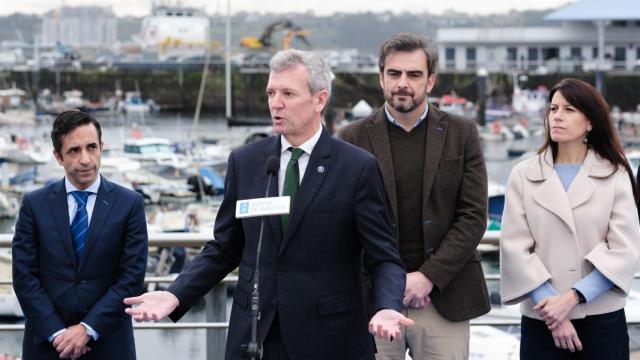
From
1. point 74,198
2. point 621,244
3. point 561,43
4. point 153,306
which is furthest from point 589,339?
point 561,43

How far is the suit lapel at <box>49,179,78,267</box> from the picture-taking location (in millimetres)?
3615

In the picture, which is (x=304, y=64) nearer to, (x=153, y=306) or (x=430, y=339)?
(x=153, y=306)

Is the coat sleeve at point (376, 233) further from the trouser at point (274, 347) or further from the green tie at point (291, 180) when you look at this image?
the trouser at point (274, 347)

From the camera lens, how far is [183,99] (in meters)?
78.9

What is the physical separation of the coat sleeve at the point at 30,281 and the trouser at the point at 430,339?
1.07 metres

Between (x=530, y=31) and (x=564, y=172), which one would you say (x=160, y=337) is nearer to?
(x=564, y=172)

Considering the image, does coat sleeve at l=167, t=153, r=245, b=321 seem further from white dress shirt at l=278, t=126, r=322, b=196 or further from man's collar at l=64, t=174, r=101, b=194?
man's collar at l=64, t=174, r=101, b=194

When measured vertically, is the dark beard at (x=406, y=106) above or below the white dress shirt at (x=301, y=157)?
above

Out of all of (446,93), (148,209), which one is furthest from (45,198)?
(446,93)

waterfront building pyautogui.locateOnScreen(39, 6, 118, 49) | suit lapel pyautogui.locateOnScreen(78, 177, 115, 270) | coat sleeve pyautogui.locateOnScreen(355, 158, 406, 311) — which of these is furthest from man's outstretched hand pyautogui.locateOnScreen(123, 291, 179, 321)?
waterfront building pyautogui.locateOnScreen(39, 6, 118, 49)

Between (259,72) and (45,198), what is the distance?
233 feet

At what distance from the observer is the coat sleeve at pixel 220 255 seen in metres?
3.10

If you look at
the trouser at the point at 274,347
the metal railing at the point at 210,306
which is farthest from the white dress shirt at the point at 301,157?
the metal railing at the point at 210,306

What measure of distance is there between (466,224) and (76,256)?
1.27 meters
